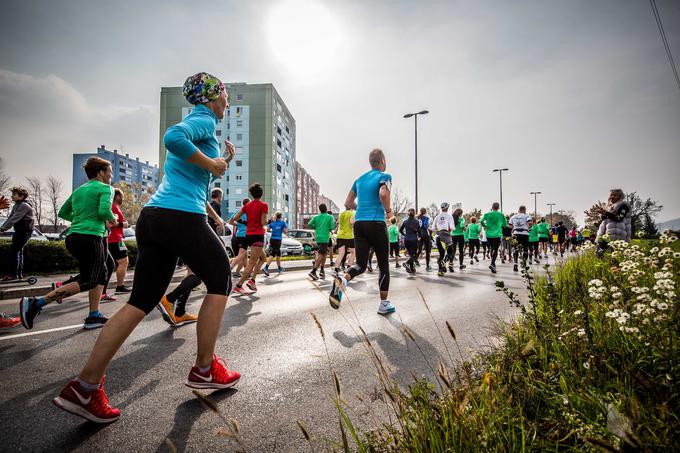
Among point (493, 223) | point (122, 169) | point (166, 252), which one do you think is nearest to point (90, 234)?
point (166, 252)

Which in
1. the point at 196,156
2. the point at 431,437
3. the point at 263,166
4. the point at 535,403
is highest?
the point at 263,166

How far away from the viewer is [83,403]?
1.88 meters

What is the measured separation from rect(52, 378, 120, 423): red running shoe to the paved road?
0.25 feet

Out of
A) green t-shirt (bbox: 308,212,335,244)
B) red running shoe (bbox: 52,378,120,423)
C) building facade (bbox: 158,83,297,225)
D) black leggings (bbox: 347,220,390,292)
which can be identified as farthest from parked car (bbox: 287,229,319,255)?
building facade (bbox: 158,83,297,225)

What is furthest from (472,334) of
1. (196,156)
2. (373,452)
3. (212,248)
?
(196,156)

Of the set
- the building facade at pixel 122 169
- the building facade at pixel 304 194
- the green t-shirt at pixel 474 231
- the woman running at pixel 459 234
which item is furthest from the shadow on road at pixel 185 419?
the building facade at pixel 122 169

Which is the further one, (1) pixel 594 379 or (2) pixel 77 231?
(2) pixel 77 231

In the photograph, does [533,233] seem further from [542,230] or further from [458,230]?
[458,230]

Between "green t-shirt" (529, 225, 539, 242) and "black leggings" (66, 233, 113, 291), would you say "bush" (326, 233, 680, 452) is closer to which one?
"black leggings" (66, 233, 113, 291)

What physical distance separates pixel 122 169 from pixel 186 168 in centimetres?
12131

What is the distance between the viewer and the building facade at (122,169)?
Answer: 92.1 m

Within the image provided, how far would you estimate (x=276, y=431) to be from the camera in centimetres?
185

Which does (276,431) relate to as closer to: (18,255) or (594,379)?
(594,379)

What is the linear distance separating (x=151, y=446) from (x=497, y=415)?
1713 millimetres
